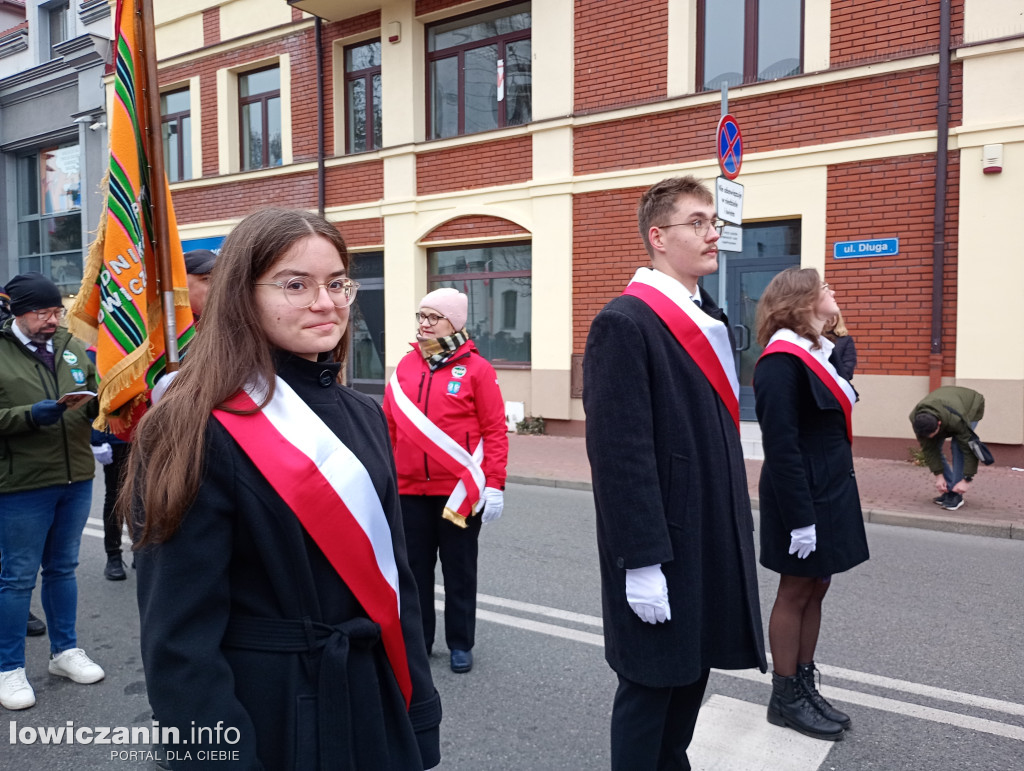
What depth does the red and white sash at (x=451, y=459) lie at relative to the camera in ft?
13.5

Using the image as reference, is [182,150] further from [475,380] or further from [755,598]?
[755,598]

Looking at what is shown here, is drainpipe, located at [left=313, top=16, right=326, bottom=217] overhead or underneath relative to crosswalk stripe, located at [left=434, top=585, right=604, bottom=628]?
overhead

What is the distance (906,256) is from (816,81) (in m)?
2.48

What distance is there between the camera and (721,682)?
3.98 meters

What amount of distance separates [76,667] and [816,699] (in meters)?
3.46

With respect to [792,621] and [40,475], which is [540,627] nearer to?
[792,621]

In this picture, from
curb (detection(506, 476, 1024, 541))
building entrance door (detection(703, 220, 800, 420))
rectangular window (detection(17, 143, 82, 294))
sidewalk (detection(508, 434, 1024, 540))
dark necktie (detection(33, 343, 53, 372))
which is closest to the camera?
dark necktie (detection(33, 343, 53, 372))

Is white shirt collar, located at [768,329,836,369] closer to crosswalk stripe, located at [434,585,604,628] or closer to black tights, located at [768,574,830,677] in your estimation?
black tights, located at [768,574,830,677]

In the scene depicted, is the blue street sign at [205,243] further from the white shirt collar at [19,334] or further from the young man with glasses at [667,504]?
the young man with glasses at [667,504]

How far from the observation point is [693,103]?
11.2 m

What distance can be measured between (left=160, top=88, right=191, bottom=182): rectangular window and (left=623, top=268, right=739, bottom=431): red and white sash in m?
17.3

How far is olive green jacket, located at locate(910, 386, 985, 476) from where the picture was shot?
7.23 meters

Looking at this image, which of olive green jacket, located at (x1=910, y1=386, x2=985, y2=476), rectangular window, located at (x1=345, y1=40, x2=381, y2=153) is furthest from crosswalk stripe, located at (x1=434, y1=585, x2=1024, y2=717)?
rectangular window, located at (x1=345, y1=40, x2=381, y2=153)

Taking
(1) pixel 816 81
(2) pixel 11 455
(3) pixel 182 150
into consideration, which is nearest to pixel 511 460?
(1) pixel 816 81
